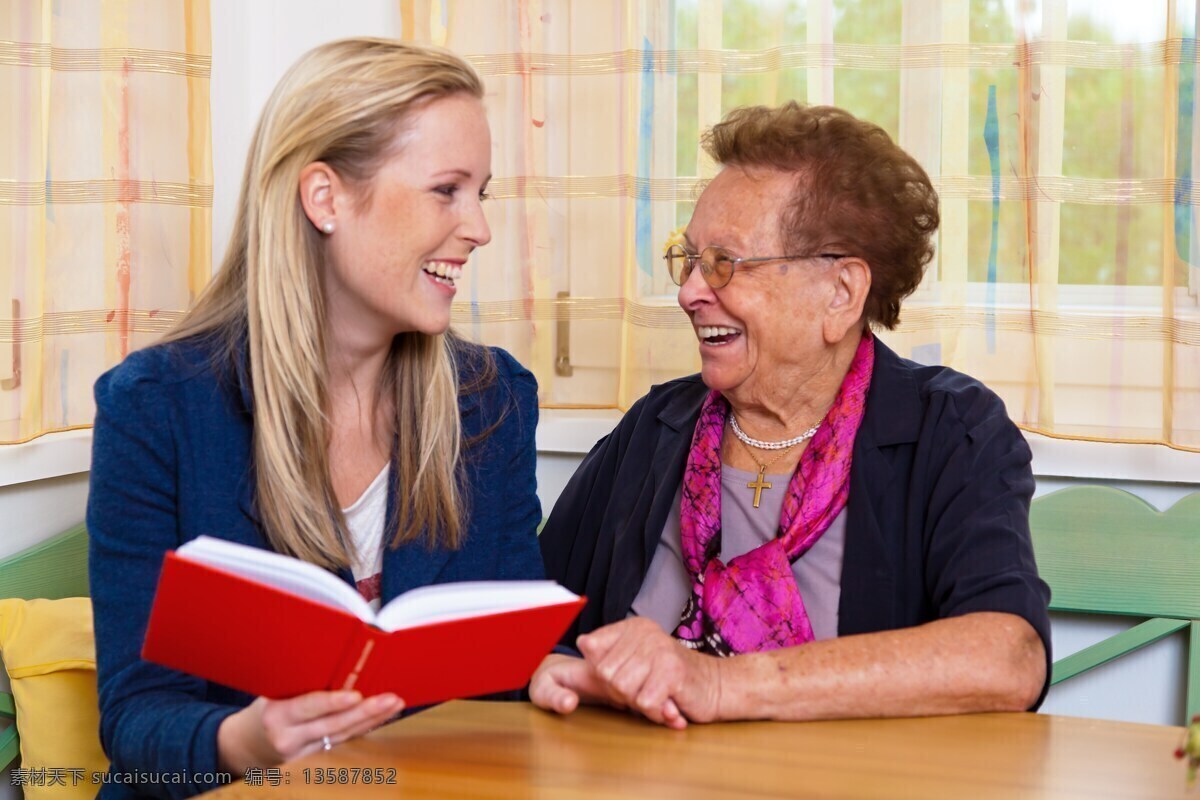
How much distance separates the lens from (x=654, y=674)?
4.31 ft

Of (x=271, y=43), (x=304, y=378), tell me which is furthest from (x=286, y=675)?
(x=271, y=43)

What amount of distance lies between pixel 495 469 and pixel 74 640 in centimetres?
82

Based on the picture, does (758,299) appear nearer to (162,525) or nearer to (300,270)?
(300,270)

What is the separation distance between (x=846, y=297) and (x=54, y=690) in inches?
56.1

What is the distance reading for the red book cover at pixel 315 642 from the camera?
3.41 feet

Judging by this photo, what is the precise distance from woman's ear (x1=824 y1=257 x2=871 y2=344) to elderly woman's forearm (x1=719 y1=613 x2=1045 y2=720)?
1.72 ft

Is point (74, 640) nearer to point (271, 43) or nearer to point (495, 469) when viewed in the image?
point (495, 469)

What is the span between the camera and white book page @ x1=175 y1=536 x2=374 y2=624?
3.44ft

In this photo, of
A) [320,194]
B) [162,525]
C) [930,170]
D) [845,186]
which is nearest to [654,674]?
[162,525]

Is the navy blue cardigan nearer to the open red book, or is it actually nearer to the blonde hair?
the blonde hair

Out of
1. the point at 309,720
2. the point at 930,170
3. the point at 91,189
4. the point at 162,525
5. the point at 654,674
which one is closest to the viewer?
the point at 309,720

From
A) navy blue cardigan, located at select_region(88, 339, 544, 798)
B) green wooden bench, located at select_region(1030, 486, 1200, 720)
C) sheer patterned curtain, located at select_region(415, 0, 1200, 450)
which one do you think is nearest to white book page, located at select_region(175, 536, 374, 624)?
navy blue cardigan, located at select_region(88, 339, 544, 798)

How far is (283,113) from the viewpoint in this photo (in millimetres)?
1519

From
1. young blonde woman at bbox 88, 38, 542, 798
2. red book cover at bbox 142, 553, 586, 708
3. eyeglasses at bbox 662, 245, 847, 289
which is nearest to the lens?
red book cover at bbox 142, 553, 586, 708
